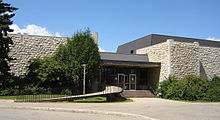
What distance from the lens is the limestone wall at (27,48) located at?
25016mm

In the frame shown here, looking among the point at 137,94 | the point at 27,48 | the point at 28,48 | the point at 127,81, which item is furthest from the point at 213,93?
the point at 27,48

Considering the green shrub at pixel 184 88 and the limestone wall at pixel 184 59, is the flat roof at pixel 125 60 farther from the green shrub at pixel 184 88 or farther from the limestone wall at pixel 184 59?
the green shrub at pixel 184 88

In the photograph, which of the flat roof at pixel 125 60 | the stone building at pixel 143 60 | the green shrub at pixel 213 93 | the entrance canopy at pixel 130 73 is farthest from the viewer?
the entrance canopy at pixel 130 73

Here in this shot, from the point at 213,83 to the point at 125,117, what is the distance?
20.1 meters

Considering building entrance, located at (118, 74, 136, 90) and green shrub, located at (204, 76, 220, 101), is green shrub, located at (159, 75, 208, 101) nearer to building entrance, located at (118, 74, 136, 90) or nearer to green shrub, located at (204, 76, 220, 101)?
green shrub, located at (204, 76, 220, 101)

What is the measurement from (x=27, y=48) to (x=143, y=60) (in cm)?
1531

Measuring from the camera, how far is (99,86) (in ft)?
85.8

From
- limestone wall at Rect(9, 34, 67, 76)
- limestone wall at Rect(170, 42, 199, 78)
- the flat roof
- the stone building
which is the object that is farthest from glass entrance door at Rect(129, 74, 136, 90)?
limestone wall at Rect(9, 34, 67, 76)

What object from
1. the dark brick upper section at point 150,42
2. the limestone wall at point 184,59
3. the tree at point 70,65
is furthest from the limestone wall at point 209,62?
the tree at point 70,65

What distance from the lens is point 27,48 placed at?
84.1 ft

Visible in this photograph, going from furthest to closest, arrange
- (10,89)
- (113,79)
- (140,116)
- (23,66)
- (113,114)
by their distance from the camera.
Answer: (113,79)
(23,66)
(10,89)
(113,114)
(140,116)

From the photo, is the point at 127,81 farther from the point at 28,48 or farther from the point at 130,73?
the point at 28,48

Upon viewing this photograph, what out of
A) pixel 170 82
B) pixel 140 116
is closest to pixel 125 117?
pixel 140 116

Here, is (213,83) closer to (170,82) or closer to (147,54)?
(170,82)
